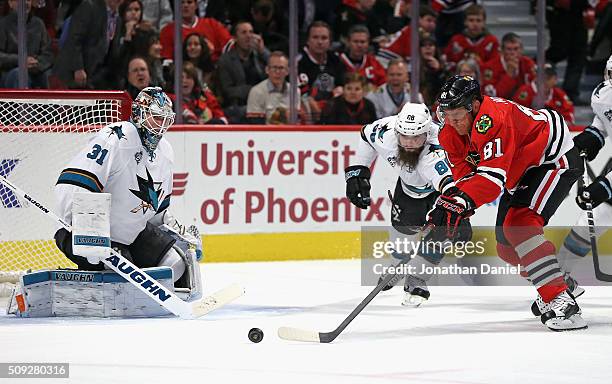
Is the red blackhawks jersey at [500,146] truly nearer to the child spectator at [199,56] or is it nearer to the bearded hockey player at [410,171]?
the bearded hockey player at [410,171]

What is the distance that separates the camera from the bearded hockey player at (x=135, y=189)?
5.14 meters

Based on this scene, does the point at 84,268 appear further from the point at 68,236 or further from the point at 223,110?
the point at 223,110

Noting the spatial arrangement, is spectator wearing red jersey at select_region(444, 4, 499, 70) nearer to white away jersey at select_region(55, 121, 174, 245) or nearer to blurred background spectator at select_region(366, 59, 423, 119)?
blurred background spectator at select_region(366, 59, 423, 119)

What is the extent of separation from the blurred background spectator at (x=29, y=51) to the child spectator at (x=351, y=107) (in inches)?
66.5

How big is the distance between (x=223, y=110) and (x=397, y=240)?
185 centimetres

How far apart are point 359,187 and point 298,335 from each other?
1342mm

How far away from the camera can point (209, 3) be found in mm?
7570

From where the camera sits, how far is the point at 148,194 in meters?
5.39

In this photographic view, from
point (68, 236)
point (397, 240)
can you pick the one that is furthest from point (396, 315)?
point (68, 236)

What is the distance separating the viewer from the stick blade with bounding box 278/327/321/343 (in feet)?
15.3

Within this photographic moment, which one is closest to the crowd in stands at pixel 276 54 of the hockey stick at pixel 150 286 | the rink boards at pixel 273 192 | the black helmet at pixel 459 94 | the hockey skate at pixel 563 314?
the rink boards at pixel 273 192

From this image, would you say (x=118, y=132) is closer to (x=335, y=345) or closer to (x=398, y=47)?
(x=335, y=345)

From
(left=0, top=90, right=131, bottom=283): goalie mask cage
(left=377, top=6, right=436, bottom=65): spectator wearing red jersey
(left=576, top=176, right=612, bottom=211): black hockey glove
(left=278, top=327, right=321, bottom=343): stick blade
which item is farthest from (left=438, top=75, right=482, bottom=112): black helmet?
(left=377, top=6, right=436, bottom=65): spectator wearing red jersey

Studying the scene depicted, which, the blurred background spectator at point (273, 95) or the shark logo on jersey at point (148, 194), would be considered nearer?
the shark logo on jersey at point (148, 194)
